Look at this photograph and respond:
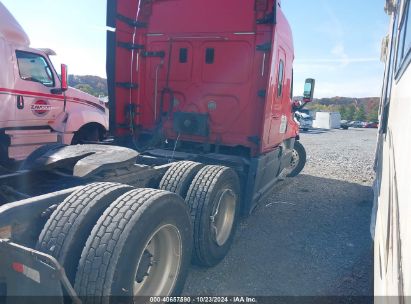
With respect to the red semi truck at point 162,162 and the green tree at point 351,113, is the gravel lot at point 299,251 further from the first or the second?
the green tree at point 351,113

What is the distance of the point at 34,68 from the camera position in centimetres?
639

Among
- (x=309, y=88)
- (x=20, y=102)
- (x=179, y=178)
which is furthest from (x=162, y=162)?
(x=20, y=102)

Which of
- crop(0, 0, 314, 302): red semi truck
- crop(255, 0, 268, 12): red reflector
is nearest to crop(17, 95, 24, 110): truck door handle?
crop(0, 0, 314, 302): red semi truck

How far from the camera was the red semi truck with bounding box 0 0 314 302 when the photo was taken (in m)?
1.92

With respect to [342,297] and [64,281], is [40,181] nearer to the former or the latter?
[64,281]

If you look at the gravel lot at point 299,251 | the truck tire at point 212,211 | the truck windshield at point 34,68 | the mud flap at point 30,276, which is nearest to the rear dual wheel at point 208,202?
the truck tire at point 212,211

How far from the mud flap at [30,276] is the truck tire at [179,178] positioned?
1.62m

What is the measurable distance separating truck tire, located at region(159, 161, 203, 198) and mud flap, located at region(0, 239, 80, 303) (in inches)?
63.9

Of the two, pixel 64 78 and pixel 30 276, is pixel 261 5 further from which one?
pixel 64 78

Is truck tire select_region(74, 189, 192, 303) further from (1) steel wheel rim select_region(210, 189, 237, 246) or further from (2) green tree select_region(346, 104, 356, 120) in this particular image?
(2) green tree select_region(346, 104, 356, 120)

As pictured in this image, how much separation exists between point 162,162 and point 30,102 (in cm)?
380

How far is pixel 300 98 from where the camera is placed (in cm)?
672

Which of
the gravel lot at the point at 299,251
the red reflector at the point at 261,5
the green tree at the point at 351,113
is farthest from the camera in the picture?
the green tree at the point at 351,113

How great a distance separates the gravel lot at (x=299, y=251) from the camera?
3.08m
